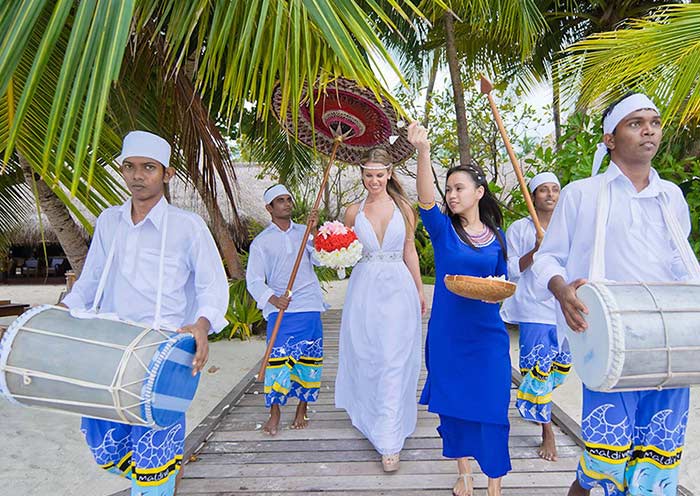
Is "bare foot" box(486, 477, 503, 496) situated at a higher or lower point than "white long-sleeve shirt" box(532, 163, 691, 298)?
lower

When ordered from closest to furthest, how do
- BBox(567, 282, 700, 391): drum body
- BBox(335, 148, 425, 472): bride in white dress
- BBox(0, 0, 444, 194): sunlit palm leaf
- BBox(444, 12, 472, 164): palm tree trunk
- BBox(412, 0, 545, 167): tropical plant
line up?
BBox(0, 0, 444, 194): sunlit palm leaf
BBox(567, 282, 700, 391): drum body
BBox(335, 148, 425, 472): bride in white dress
BBox(412, 0, 545, 167): tropical plant
BBox(444, 12, 472, 164): palm tree trunk

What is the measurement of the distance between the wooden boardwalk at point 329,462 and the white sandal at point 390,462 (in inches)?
1.4

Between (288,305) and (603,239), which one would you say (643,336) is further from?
(288,305)

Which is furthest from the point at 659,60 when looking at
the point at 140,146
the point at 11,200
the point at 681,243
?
the point at 11,200

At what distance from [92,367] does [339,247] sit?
192 cm

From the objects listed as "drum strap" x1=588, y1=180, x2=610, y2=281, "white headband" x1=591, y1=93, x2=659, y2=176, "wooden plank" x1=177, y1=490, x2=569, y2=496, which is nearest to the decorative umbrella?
"wooden plank" x1=177, y1=490, x2=569, y2=496

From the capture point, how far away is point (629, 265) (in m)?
2.07

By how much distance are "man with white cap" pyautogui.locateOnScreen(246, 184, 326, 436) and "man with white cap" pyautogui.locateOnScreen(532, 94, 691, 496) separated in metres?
2.29

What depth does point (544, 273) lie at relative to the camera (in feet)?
7.06

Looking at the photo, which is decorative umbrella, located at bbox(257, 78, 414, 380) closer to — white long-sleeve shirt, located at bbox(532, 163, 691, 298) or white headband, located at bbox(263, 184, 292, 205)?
white headband, located at bbox(263, 184, 292, 205)

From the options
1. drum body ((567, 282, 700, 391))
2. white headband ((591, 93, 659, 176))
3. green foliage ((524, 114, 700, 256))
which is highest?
green foliage ((524, 114, 700, 256))

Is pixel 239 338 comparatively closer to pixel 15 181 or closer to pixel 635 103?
pixel 15 181

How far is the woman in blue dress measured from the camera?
2756mm

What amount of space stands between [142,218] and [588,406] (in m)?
2.05
